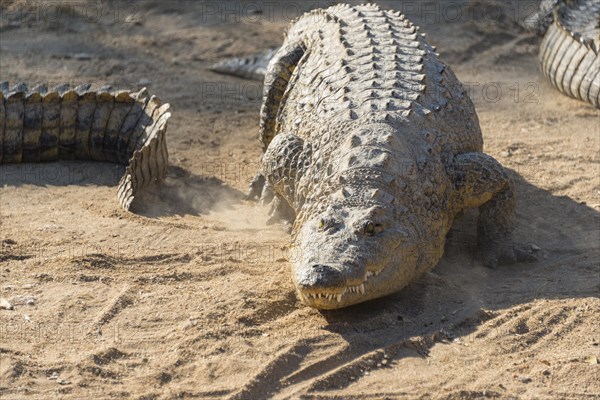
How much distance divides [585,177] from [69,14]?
622cm

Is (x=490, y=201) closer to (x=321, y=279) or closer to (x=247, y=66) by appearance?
(x=321, y=279)

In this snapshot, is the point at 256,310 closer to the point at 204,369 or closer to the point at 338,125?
the point at 204,369

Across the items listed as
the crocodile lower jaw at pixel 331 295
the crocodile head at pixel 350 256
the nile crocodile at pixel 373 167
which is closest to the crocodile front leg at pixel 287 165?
the nile crocodile at pixel 373 167

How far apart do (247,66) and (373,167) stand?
169 inches

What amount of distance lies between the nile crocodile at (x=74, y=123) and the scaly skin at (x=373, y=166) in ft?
3.39

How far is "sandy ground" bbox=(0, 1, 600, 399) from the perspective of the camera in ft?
13.7

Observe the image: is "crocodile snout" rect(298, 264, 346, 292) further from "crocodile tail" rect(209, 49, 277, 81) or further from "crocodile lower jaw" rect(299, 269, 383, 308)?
"crocodile tail" rect(209, 49, 277, 81)

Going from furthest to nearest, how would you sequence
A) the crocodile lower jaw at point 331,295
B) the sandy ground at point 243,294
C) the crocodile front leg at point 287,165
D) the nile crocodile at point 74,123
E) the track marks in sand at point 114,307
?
1. the nile crocodile at point 74,123
2. the crocodile front leg at point 287,165
3. the track marks in sand at point 114,307
4. the crocodile lower jaw at point 331,295
5. the sandy ground at point 243,294

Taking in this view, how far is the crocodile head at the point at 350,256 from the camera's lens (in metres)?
4.36

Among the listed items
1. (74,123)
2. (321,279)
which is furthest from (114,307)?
(74,123)

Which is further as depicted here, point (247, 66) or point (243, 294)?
point (247, 66)

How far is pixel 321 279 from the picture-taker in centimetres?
430

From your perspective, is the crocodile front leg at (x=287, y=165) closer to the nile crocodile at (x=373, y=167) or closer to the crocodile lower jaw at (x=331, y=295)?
the nile crocodile at (x=373, y=167)

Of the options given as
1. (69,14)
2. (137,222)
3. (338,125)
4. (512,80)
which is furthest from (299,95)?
(69,14)
